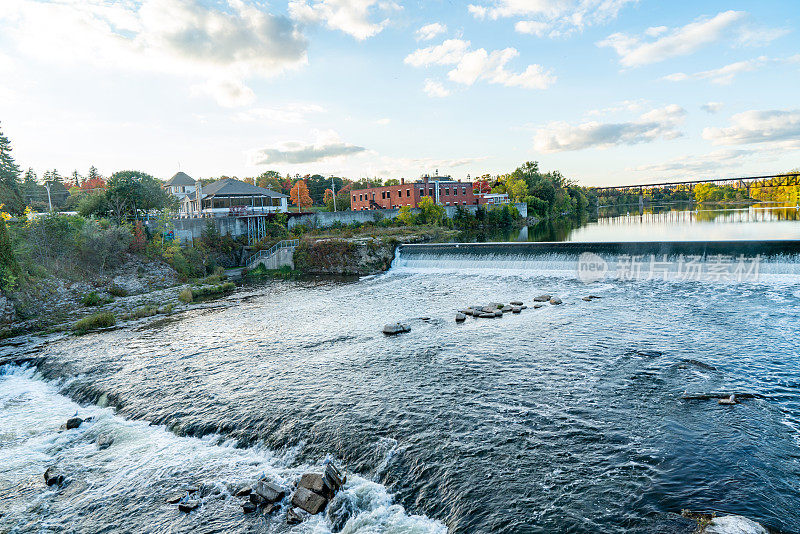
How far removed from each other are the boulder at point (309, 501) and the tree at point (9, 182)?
46.2 metres

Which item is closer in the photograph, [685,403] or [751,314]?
[685,403]

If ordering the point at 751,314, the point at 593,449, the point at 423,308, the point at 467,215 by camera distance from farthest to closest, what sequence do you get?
the point at 467,215 → the point at 423,308 → the point at 751,314 → the point at 593,449

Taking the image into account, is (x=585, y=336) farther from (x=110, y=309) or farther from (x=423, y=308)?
(x=110, y=309)

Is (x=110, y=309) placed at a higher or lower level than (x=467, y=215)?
lower

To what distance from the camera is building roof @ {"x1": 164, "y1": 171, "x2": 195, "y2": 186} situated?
77.3 metres

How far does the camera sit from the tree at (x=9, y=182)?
42.5 m

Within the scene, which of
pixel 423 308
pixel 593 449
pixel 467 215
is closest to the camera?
pixel 593 449

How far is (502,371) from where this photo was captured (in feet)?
37.7

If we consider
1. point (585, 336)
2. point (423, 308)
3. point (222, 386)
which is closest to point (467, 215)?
point (423, 308)

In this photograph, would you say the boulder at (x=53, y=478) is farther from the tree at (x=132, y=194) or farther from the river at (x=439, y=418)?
the tree at (x=132, y=194)

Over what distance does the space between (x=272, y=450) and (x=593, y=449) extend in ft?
20.3

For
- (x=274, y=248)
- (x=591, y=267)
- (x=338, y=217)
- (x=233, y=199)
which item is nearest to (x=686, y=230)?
(x=591, y=267)

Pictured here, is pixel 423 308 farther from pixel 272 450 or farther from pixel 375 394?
pixel 272 450

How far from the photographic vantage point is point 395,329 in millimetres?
15797
